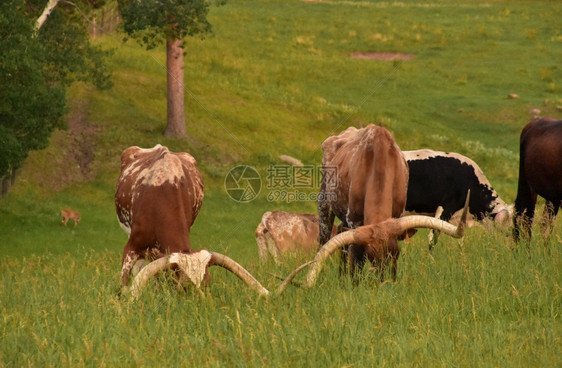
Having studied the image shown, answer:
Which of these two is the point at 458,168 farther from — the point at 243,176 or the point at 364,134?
the point at 243,176

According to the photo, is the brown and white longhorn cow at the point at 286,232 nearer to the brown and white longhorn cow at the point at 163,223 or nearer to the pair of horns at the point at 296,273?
the brown and white longhorn cow at the point at 163,223

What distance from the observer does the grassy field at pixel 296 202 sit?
23.7ft

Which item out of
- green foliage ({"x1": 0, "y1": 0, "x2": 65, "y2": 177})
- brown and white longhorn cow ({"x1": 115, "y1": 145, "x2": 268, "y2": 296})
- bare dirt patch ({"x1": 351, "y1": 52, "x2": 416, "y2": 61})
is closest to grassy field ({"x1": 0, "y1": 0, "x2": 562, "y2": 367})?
brown and white longhorn cow ({"x1": 115, "y1": 145, "x2": 268, "y2": 296})

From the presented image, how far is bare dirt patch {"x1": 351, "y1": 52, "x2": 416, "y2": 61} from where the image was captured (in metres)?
48.8

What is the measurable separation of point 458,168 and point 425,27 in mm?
41906

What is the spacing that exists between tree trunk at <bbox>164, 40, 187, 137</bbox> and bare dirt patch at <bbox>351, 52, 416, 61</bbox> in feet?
74.7

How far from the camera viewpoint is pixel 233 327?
7660 millimetres

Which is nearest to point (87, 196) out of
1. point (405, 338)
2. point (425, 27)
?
point (405, 338)

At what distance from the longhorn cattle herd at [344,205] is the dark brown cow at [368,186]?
0.5 inches

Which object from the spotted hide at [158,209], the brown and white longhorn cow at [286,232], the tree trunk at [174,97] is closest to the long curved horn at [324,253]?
the spotted hide at [158,209]

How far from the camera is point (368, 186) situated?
10.7 meters

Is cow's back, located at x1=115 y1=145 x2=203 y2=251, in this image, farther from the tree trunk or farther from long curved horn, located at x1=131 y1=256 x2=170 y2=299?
the tree trunk

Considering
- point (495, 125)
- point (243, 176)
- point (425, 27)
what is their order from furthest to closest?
→ 1. point (425, 27)
2. point (495, 125)
3. point (243, 176)

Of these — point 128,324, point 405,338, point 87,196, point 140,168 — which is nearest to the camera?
→ point 405,338
